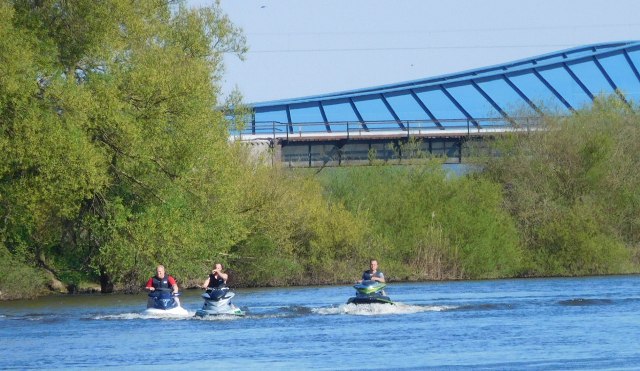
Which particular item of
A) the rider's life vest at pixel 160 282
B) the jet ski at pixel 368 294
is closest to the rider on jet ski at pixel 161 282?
the rider's life vest at pixel 160 282

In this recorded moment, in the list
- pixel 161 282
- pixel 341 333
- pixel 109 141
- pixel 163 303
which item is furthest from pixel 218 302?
pixel 109 141

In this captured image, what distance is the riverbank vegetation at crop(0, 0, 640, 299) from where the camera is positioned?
4634cm

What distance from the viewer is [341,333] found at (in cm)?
3612

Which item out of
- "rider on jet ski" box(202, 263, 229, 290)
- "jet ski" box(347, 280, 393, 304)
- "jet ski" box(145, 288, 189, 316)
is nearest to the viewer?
"jet ski" box(145, 288, 189, 316)

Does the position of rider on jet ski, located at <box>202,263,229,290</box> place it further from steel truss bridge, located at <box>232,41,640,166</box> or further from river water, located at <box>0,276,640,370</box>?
steel truss bridge, located at <box>232,41,640,166</box>

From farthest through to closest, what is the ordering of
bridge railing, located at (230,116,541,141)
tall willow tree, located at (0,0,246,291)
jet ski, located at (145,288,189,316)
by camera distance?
bridge railing, located at (230,116,541,141), tall willow tree, located at (0,0,246,291), jet ski, located at (145,288,189,316)

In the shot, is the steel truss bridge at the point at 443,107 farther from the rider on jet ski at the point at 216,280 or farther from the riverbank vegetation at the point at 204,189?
the rider on jet ski at the point at 216,280

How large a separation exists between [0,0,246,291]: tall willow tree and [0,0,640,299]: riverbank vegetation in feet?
0.24

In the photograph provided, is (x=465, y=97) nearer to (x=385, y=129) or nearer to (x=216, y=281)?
(x=385, y=129)

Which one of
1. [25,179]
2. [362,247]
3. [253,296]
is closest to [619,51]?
[362,247]

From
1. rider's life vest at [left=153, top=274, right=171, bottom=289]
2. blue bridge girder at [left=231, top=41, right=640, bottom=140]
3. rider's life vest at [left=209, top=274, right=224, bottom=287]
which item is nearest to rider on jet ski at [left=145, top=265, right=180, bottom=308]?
rider's life vest at [left=153, top=274, right=171, bottom=289]

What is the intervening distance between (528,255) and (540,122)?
7.83 metres

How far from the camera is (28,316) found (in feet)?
141

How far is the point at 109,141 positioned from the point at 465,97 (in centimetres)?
4783
